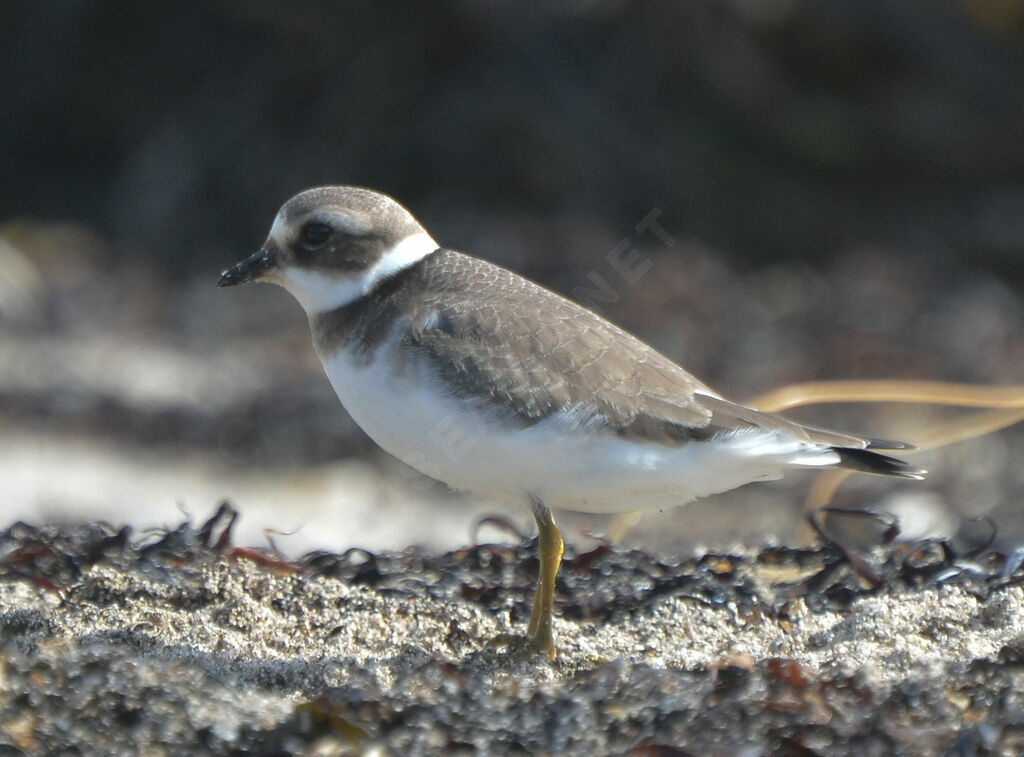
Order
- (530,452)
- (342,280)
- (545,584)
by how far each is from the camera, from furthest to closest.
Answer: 1. (342,280)
2. (545,584)
3. (530,452)

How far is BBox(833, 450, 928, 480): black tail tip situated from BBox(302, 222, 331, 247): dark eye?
1.60m

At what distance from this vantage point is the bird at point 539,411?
3494 millimetres

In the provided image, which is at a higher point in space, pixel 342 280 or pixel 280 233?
pixel 280 233

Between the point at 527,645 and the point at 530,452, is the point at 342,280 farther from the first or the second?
the point at 527,645

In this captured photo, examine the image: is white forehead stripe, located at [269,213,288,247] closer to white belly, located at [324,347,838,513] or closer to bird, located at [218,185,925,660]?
bird, located at [218,185,925,660]

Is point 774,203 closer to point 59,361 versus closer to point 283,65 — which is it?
point 283,65

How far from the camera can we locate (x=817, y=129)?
34.6ft

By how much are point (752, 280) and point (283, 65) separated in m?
3.90

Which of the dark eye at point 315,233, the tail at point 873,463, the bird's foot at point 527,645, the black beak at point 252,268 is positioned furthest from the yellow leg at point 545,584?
the black beak at point 252,268

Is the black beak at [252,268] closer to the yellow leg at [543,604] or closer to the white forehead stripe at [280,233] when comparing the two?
the white forehead stripe at [280,233]

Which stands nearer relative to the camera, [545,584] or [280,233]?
[545,584]

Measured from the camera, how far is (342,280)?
4.00 m

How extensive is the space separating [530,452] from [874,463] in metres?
0.98

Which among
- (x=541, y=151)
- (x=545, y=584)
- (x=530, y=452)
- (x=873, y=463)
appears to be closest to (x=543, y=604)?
(x=545, y=584)
